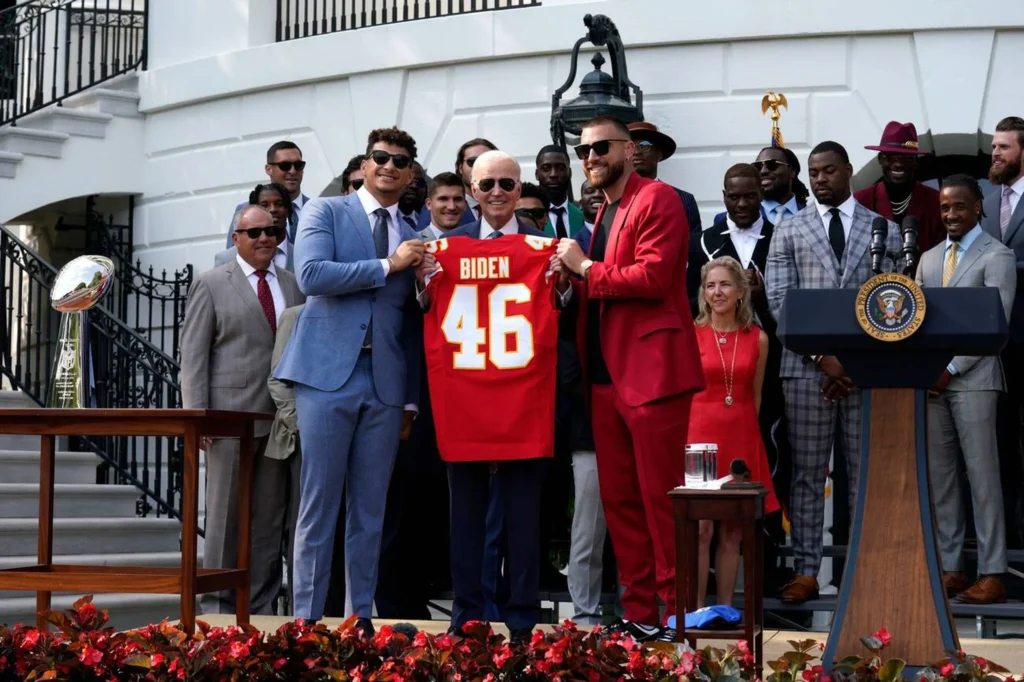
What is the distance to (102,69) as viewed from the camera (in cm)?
1552

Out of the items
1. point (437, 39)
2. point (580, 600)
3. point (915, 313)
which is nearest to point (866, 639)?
point (915, 313)

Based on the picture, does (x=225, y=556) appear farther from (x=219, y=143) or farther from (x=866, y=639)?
(x=219, y=143)

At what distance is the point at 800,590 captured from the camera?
26.5ft

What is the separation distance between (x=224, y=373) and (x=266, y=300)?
483mm

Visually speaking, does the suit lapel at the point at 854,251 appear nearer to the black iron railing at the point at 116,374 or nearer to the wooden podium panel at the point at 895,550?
the wooden podium panel at the point at 895,550

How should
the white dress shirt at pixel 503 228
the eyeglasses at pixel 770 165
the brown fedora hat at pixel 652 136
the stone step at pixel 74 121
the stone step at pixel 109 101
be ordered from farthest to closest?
the stone step at pixel 109 101 → the stone step at pixel 74 121 → the brown fedora hat at pixel 652 136 → the eyeglasses at pixel 770 165 → the white dress shirt at pixel 503 228

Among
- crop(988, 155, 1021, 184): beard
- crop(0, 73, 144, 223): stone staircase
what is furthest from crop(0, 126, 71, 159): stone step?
crop(988, 155, 1021, 184): beard

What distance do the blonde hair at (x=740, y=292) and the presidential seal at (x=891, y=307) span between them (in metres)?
2.37

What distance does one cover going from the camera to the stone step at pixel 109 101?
15.2 meters

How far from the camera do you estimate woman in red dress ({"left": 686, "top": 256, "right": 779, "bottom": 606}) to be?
8039 mm

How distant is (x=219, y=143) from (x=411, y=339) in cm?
813

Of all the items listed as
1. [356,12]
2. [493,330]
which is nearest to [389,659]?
[493,330]

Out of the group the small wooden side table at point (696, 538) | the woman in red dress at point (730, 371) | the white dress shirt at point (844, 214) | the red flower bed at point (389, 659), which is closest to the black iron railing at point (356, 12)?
the white dress shirt at point (844, 214)

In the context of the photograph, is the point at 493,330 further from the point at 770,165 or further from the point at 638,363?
the point at 770,165
